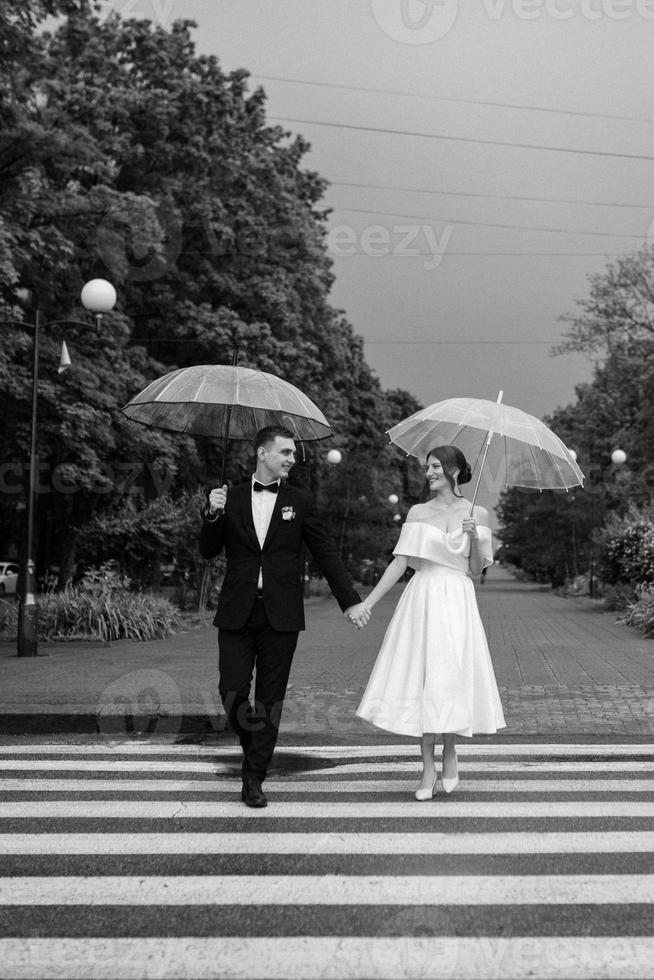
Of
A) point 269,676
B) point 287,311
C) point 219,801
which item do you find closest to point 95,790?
point 219,801

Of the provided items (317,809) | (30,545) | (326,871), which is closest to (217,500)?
(317,809)

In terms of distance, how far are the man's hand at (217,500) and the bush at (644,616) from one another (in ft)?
46.8

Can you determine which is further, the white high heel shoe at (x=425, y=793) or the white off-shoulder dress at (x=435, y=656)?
the white high heel shoe at (x=425, y=793)

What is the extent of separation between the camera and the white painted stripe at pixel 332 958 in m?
3.80

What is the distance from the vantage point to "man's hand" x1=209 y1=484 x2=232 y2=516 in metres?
6.49

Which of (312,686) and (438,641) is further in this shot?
(312,686)

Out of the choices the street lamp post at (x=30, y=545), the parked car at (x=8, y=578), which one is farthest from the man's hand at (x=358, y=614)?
the parked car at (x=8, y=578)

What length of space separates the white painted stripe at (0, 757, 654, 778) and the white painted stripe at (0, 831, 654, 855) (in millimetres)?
1690

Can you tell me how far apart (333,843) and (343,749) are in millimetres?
2843

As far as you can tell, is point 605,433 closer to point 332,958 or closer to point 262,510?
point 262,510

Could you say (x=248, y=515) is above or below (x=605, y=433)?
below

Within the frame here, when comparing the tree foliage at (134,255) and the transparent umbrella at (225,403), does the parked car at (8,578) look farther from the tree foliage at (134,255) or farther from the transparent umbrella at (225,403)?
the transparent umbrella at (225,403)

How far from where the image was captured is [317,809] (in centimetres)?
629

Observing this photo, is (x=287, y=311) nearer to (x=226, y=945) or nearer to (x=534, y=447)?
(x=534, y=447)
